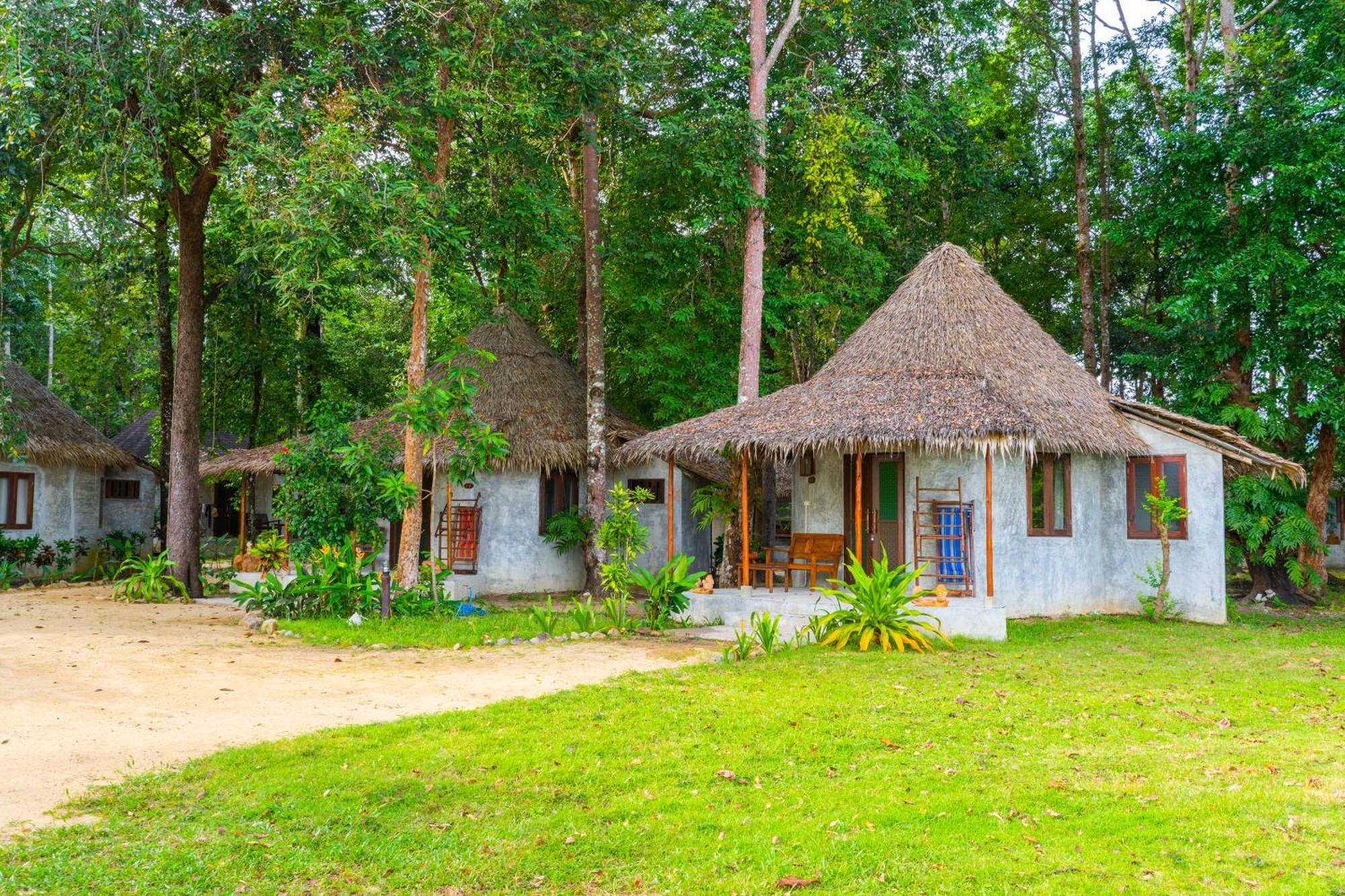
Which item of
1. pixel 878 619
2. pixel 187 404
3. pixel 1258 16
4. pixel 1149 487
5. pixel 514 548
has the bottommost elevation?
pixel 878 619

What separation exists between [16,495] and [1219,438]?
69.8 feet

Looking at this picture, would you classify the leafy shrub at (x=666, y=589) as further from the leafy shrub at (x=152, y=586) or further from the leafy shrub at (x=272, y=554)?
the leafy shrub at (x=152, y=586)

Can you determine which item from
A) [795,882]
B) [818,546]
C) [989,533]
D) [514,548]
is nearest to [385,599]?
[514,548]

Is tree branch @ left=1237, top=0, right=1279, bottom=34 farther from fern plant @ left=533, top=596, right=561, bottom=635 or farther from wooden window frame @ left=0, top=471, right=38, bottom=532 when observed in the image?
wooden window frame @ left=0, top=471, right=38, bottom=532

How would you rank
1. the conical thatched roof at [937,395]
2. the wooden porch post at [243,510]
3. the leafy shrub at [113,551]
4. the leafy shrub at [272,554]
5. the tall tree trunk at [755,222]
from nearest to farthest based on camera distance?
the conical thatched roof at [937,395]
the tall tree trunk at [755,222]
the leafy shrub at [272,554]
the wooden porch post at [243,510]
the leafy shrub at [113,551]

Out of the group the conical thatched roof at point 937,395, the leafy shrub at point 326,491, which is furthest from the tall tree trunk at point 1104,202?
the leafy shrub at point 326,491

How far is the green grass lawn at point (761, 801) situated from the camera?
4141 mm

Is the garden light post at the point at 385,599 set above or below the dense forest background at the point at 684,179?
below

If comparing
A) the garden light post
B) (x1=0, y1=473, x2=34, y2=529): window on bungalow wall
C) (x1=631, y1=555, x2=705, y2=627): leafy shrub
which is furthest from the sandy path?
(x1=0, y1=473, x2=34, y2=529): window on bungalow wall

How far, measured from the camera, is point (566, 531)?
1659 centimetres

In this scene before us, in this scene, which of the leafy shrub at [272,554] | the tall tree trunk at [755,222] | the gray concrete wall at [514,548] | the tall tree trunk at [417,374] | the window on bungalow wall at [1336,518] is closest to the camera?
the tall tree trunk at [417,374]

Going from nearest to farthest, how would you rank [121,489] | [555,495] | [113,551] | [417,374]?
1. [417,374]
2. [555,495]
3. [113,551]
4. [121,489]

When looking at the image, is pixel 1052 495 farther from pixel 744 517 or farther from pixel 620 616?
pixel 620 616

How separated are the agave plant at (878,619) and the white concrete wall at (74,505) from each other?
55.3 feet
